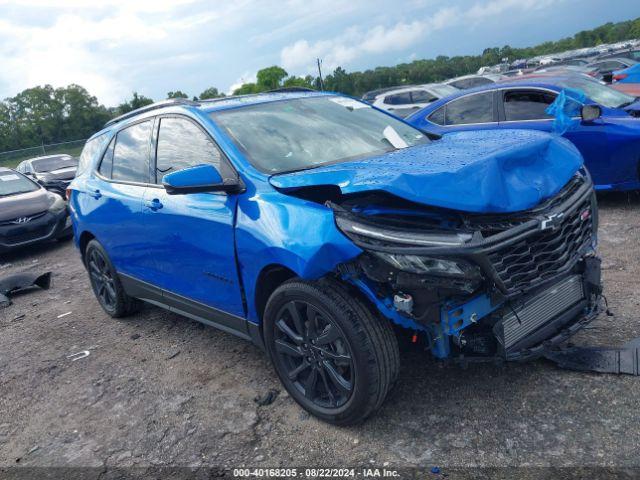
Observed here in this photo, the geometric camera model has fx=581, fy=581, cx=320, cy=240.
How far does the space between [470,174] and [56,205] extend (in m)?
9.16

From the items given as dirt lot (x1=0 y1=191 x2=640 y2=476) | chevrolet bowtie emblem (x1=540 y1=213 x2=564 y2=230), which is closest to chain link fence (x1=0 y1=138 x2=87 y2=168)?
dirt lot (x1=0 y1=191 x2=640 y2=476)

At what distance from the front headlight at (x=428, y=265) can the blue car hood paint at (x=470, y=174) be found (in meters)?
0.26

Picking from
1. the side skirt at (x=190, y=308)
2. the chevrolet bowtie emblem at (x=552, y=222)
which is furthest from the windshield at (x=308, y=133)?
the chevrolet bowtie emblem at (x=552, y=222)

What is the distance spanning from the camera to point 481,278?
2.65m

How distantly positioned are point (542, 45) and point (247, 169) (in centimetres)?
11076

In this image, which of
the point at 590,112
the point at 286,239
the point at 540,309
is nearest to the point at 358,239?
the point at 286,239

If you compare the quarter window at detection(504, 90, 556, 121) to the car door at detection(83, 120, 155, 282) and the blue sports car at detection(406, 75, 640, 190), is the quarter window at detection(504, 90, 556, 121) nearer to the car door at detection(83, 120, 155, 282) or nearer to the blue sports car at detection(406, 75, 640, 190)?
the blue sports car at detection(406, 75, 640, 190)

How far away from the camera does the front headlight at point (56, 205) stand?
10.0 metres

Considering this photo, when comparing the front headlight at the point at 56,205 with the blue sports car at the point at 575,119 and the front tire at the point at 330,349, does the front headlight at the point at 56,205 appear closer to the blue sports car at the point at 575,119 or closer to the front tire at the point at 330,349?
the blue sports car at the point at 575,119

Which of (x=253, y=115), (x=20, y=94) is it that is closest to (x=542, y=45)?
(x=20, y=94)

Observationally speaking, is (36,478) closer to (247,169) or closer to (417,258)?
(247,169)

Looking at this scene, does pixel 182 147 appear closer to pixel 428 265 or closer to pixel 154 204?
pixel 154 204

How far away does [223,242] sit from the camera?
11.5 feet

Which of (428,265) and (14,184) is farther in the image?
(14,184)
